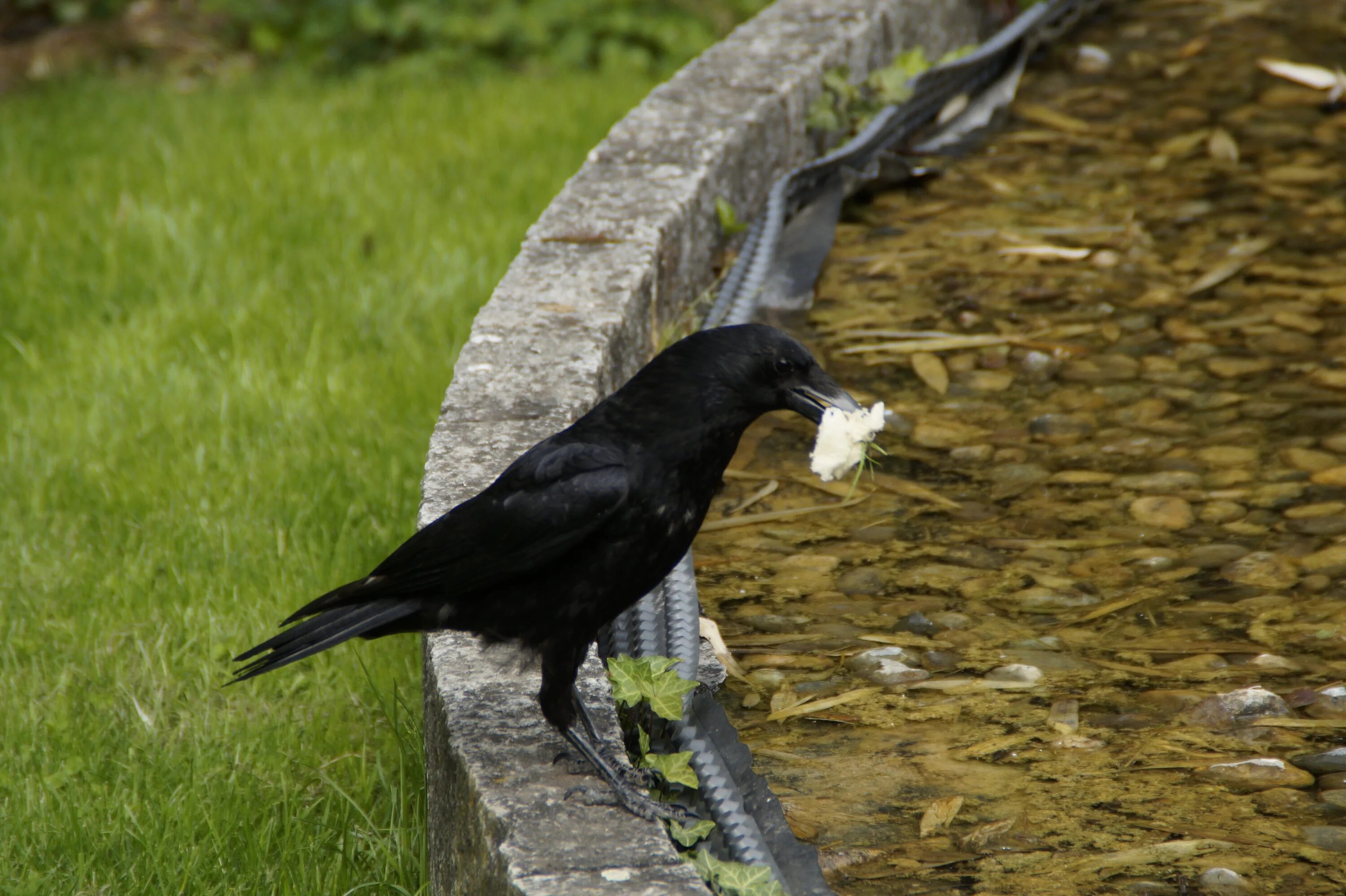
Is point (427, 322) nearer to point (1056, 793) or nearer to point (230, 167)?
point (230, 167)

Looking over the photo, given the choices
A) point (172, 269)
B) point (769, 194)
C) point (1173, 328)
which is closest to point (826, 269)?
point (769, 194)

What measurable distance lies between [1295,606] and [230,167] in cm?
384

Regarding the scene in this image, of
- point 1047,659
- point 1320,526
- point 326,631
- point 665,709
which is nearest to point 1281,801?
point 1047,659

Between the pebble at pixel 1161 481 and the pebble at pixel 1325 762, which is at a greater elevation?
the pebble at pixel 1161 481

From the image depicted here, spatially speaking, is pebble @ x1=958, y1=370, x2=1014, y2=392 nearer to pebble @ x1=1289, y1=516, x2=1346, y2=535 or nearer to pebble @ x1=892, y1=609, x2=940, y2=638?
pebble @ x1=1289, y1=516, x2=1346, y2=535

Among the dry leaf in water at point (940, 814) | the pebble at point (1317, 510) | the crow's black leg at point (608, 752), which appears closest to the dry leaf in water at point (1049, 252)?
the pebble at point (1317, 510)

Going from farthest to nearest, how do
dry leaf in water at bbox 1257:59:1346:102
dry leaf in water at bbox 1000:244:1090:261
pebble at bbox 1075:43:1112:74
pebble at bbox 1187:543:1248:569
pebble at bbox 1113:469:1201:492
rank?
pebble at bbox 1075:43:1112:74 → dry leaf in water at bbox 1257:59:1346:102 → dry leaf in water at bbox 1000:244:1090:261 → pebble at bbox 1113:469:1201:492 → pebble at bbox 1187:543:1248:569

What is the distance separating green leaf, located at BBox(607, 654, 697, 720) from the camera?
2189mm

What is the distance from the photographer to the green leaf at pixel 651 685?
2.19 m

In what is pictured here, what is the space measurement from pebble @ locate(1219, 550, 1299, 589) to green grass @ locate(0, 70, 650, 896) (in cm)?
157

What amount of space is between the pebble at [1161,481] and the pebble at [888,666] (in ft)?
2.47

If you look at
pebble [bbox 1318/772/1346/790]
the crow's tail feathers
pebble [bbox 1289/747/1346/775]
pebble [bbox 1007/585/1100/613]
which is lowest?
pebble [bbox 1318/772/1346/790]

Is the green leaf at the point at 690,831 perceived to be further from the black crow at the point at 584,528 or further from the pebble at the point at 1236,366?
the pebble at the point at 1236,366

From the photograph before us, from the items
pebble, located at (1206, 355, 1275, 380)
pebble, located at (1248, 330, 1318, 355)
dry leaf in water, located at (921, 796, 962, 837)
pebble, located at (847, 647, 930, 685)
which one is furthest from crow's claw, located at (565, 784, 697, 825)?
pebble, located at (1248, 330, 1318, 355)
